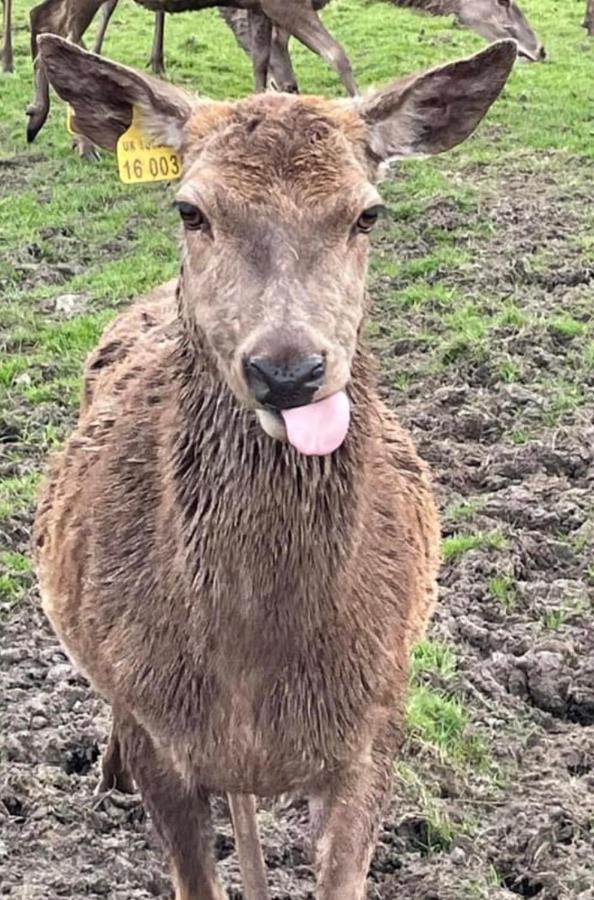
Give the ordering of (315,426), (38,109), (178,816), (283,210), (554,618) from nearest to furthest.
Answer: (315,426) → (283,210) → (178,816) → (554,618) → (38,109)

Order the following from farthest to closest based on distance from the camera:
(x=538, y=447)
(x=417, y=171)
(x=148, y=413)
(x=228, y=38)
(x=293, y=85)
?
(x=228, y=38) → (x=293, y=85) → (x=417, y=171) → (x=538, y=447) → (x=148, y=413)

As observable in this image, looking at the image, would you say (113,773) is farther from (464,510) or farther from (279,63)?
(279,63)

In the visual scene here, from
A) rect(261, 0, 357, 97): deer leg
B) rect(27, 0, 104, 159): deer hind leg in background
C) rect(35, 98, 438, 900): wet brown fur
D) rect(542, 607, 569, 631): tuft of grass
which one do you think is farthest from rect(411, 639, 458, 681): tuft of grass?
rect(261, 0, 357, 97): deer leg

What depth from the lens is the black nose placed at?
296cm

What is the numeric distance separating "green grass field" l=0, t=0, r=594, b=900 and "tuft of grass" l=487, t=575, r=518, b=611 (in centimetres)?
1

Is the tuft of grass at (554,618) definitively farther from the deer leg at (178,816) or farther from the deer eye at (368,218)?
the deer eye at (368,218)

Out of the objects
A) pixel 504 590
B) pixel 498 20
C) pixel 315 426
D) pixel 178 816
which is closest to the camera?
pixel 315 426

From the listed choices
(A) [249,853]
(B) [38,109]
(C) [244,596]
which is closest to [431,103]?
(C) [244,596]

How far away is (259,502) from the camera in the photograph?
348cm

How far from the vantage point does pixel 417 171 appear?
12219 mm

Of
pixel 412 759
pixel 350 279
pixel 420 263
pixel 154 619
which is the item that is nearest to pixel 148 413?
pixel 154 619

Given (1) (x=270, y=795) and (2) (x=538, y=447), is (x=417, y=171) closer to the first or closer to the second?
(2) (x=538, y=447)

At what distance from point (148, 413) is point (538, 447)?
11.0 ft

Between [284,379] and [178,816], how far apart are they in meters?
1.40
